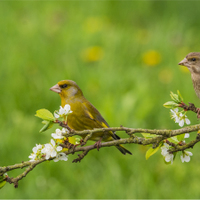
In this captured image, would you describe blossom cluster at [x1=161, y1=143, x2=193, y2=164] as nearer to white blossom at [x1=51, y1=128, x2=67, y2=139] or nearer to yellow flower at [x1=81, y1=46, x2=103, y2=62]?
white blossom at [x1=51, y1=128, x2=67, y2=139]

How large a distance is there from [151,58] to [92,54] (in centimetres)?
100

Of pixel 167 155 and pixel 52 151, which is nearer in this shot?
pixel 52 151

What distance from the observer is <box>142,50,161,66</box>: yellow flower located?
6.36 m

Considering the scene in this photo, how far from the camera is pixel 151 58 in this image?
6.45 m

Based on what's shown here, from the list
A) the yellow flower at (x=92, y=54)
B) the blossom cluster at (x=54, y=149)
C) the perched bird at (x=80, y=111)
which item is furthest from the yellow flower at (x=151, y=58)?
the blossom cluster at (x=54, y=149)

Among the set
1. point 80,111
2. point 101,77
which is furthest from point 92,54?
point 80,111

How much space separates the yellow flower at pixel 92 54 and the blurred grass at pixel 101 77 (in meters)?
0.02

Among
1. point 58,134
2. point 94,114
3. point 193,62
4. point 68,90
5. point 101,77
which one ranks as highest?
point 101,77

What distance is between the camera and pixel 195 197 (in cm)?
385

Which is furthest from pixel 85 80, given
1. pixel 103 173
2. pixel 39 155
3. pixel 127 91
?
pixel 39 155

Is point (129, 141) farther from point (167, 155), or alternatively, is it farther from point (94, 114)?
point (94, 114)

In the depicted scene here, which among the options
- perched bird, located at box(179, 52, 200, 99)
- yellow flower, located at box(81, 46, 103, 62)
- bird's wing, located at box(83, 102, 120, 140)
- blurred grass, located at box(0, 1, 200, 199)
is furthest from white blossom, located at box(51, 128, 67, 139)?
yellow flower, located at box(81, 46, 103, 62)

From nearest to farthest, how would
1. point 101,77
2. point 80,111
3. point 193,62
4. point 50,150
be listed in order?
point 50,150 < point 80,111 < point 193,62 < point 101,77

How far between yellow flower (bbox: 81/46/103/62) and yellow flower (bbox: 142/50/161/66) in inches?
29.6
